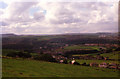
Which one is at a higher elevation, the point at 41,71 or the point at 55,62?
the point at 41,71

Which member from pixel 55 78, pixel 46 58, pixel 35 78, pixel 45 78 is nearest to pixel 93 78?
pixel 55 78

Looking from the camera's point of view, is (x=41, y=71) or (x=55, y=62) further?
(x=55, y=62)

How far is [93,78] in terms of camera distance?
1051 cm

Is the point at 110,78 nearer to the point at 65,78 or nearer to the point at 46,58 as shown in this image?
the point at 65,78

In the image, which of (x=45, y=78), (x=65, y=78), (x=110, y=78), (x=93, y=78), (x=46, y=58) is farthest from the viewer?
(x=46, y=58)

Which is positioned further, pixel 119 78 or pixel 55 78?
pixel 119 78

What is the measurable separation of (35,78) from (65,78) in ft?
8.60

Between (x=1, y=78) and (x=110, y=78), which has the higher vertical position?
(x=1, y=78)

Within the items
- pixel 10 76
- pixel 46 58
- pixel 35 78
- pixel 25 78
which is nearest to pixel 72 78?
pixel 35 78

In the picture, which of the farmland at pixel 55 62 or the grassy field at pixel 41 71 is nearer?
the grassy field at pixel 41 71

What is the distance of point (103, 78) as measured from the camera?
35.9ft

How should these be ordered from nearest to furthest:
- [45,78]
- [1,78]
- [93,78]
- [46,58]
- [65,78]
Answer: [1,78]
[45,78]
[65,78]
[93,78]
[46,58]

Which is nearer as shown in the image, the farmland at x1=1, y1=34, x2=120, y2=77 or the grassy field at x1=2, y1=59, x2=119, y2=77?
the grassy field at x1=2, y1=59, x2=119, y2=77

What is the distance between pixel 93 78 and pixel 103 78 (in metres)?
1.22
